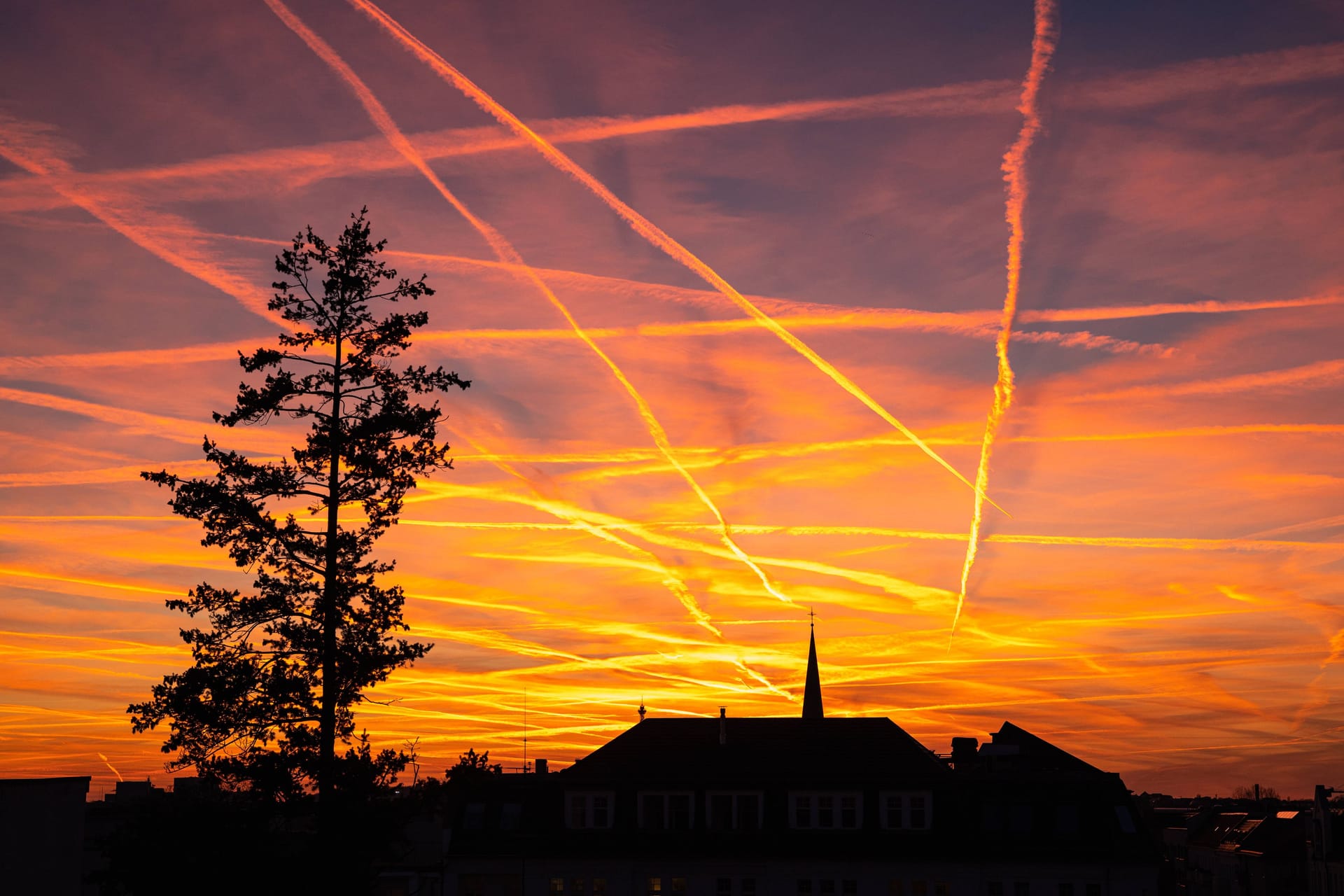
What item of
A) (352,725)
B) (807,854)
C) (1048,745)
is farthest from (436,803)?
Answer: (1048,745)

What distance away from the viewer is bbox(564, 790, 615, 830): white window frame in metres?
78.0

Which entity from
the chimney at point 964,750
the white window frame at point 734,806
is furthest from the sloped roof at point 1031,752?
the white window frame at point 734,806

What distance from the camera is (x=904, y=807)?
7656cm

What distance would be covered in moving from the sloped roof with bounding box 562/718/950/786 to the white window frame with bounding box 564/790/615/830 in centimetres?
97

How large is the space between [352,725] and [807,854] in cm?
4843

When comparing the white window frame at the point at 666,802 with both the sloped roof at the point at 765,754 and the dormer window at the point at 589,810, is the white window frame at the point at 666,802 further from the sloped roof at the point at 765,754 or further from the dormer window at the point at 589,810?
the dormer window at the point at 589,810

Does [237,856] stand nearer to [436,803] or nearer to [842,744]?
[436,803]

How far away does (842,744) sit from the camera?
79.6 meters

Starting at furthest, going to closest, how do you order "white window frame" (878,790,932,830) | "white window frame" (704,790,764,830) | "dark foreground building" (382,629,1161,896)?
"white window frame" (704,790,764,830), "white window frame" (878,790,932,830), "dark foreground building" (382,629,1161,896)

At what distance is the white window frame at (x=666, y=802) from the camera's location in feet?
254

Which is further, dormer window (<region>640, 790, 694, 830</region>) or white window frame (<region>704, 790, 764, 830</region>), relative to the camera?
dormer window (<region>640, 790, 694, 830</region>)

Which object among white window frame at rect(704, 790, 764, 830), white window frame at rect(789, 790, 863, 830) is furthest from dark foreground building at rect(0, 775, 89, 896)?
white window frame at rect(789, 790, 863, 830)

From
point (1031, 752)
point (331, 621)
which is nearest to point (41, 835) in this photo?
point (331, 621)

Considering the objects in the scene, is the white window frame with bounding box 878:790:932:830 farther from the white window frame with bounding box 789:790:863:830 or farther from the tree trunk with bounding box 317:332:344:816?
the tree trunk with bounding box 317:332:344:816
